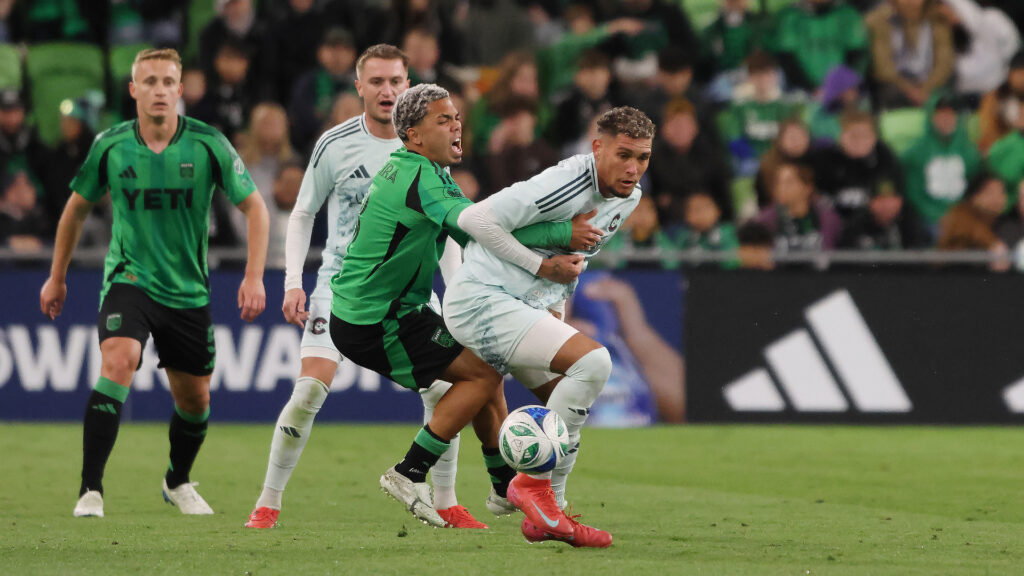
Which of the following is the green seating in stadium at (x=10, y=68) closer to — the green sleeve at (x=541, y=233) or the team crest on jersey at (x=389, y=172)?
the team crest on jersey at (x=389, y=172)

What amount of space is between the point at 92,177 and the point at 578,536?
3310 mm

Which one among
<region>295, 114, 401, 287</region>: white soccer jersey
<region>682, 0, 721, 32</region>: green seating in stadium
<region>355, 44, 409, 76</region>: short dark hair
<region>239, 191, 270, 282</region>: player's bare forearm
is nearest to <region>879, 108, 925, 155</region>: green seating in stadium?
<region>682, 0, 721, 32</region>: green seating in stadium

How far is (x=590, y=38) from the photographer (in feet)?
49.2

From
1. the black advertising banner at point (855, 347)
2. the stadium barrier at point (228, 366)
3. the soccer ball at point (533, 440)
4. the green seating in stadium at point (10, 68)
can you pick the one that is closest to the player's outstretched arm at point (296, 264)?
the soccer ball at point (533, 440)

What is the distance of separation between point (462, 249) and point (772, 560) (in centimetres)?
225

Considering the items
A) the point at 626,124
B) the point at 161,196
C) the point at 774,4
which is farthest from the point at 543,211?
the point at 774,4

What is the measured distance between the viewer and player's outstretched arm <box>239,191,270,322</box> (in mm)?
7840

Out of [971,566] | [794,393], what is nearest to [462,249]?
[971,566]

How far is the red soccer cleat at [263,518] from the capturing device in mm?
7348

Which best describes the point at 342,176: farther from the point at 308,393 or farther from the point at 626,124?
the point at 626,124

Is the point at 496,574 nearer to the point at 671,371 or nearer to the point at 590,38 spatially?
the point at 671,371

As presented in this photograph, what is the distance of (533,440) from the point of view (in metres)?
6.48

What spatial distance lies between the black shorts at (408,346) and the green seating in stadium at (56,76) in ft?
28.1

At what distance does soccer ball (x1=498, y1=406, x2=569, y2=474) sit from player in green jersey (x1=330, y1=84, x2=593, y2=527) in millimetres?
420
